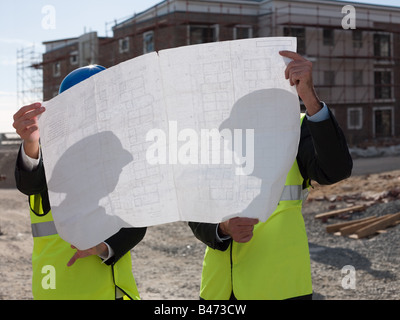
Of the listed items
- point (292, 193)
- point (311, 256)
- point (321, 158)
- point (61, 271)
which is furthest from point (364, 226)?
point (61, 271)

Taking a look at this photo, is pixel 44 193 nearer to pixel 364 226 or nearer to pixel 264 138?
pixel 264 138

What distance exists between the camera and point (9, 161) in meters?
25.2

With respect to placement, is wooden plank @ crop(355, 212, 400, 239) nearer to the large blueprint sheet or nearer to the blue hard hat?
the blue hard hat

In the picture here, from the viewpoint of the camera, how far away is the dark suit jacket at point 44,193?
88.2 inches

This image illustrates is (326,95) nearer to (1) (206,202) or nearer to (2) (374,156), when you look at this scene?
(2) (374,156)

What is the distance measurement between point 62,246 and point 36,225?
0.52 ft

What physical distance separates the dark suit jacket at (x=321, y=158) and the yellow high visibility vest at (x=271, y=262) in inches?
3.5

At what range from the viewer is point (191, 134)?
6.04 feet

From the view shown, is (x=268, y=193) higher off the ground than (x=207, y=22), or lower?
lower

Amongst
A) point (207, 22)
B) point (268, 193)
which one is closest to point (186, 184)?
point (268, 193)

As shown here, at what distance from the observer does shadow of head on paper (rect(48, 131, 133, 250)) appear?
6.21ft
